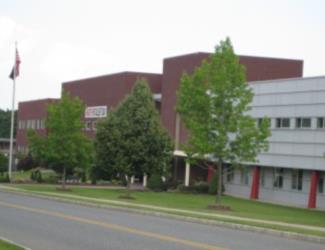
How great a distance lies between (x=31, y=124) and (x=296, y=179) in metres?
66.2

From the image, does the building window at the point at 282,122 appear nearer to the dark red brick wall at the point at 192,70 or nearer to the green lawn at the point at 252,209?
the green lawn at the point at 252,209

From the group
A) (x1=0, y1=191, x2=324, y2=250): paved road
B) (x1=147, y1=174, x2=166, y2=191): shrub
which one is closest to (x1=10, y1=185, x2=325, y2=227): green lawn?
(x1=0, y1=191, x2=324, y2=250): paved road

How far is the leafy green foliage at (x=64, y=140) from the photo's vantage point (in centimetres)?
5034

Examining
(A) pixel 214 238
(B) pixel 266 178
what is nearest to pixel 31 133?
(B) pixel 266 178

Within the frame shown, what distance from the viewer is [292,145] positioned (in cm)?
4844

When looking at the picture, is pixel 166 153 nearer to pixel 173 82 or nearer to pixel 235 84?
pixel 235 84

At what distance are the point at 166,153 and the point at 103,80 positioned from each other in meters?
35.6

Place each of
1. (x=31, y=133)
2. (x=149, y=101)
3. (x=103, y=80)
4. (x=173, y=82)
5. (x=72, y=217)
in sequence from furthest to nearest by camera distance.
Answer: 1. (x=103, y=80)
2. (x=173, y=82)
3. (x=31, y=133)
4. (x=149, y=101)
5. (x=72, y=217)

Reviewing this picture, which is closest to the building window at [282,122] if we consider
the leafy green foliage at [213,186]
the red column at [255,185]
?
the red column at [255,185]

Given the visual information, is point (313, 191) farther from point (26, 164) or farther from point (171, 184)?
point (26, 164)

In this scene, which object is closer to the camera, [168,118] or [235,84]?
[235,84]

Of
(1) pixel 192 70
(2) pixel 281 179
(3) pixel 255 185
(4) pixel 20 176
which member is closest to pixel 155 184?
(3) pixel 255 185

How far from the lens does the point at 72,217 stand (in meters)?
24.5

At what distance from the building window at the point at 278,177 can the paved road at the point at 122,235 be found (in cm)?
2687
